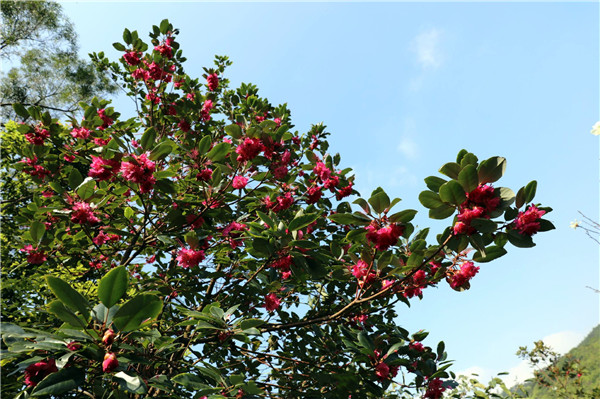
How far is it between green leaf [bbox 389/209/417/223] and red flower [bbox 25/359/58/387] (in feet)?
6.00

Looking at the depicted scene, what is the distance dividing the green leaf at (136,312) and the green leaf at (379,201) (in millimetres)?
1247

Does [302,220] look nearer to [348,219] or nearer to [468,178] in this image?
[348,219]

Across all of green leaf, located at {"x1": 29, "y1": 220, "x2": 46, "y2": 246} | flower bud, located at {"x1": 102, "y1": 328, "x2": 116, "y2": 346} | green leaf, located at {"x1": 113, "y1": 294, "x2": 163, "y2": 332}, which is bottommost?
flower bud, located at {"x1": 102, "y1": 328, "x2": 116, "y2": 346}

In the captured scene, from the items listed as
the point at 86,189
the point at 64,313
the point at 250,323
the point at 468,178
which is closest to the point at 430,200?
the point at 468,178

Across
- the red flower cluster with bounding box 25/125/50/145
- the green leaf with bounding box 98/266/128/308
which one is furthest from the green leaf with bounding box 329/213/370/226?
the red flower cluster with bounding box 25/125/50/145

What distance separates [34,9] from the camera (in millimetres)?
10562

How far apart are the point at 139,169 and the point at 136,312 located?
126 centimetres

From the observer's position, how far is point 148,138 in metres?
2.39

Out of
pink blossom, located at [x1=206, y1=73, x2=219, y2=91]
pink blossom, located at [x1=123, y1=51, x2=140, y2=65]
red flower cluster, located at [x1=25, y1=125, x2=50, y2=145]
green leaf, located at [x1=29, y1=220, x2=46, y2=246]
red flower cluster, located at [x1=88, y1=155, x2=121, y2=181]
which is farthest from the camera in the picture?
pink blossom, located at [x1=206, y1=73, x2=219, y2=91]

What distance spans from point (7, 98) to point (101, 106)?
768 centimetres

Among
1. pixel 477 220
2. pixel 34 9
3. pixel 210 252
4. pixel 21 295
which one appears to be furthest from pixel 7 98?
pixel 477 220

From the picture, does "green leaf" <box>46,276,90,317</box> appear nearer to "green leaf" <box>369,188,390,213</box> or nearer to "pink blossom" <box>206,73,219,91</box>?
"green leaf" <box>369,188,390,213</box>

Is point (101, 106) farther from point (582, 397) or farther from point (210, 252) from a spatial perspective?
point (582, 397)

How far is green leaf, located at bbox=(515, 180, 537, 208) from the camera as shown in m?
1.85
